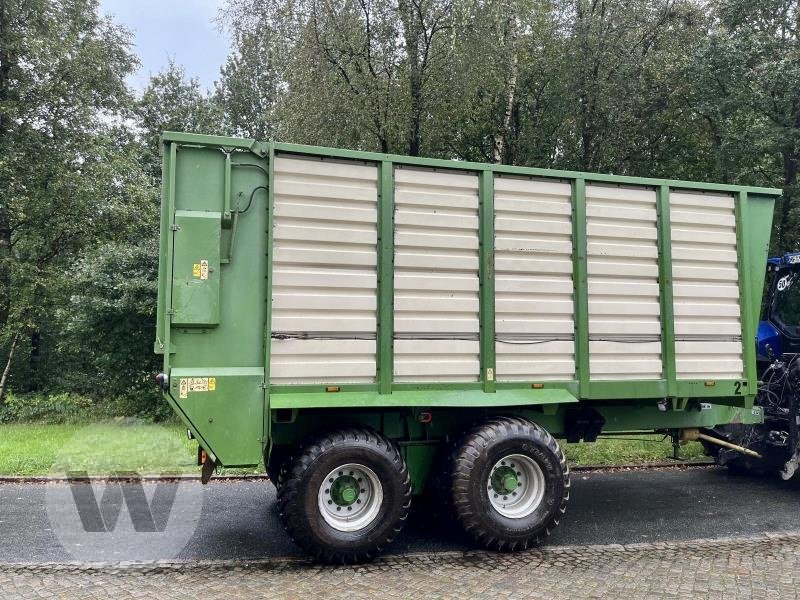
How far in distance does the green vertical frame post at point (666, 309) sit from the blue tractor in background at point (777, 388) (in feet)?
4.89

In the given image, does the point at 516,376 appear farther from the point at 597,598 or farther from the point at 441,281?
the point at 597,598

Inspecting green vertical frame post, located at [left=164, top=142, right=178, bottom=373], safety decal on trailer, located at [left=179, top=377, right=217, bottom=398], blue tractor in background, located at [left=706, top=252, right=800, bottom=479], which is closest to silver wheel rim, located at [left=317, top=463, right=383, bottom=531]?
safety decal on trailer, located at [left=179, top=377, right=217, bottom=398]

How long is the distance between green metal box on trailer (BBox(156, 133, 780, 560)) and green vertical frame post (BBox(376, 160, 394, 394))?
0.01 metres

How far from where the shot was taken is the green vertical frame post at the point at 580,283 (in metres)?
5.55

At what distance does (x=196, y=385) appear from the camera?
184 inches

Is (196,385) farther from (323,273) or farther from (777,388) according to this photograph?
(777,388)

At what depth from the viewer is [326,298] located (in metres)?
4.98

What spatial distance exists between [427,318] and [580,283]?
4.85 feet

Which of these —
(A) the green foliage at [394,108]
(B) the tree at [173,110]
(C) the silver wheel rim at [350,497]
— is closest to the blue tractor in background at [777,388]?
(C) the silver wheel rim at [350,497]

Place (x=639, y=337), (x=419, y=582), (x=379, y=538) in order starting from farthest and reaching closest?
1. (x=639, y=337)
2. (x=379, y=538)
3. (x=419, y=582)

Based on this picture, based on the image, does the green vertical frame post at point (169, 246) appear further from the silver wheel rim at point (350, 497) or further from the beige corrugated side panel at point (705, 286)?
the beige corrugated side panel at point (705, 286)

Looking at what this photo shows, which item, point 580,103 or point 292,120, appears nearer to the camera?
point 292,120

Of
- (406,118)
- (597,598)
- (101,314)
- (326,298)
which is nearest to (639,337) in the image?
(597,598)

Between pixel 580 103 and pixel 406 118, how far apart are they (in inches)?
172
